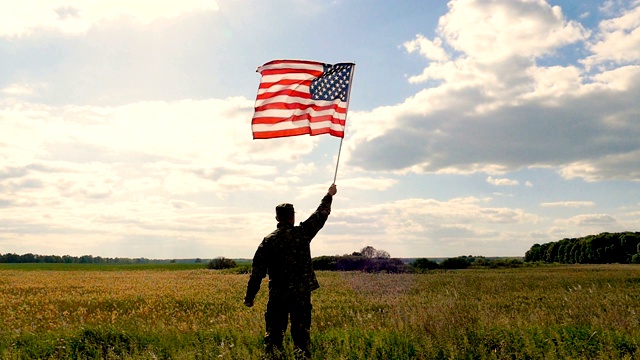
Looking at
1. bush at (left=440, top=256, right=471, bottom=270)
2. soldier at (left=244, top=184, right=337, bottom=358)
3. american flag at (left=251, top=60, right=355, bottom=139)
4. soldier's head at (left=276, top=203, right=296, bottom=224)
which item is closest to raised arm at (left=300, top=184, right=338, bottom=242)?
soldier at (left=244, top=184, right=337, bottom=358)

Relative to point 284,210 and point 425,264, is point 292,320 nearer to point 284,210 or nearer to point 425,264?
point 284,210

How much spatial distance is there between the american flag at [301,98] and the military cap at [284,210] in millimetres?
2396

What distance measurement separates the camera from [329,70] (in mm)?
9938

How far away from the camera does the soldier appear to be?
7320 mm

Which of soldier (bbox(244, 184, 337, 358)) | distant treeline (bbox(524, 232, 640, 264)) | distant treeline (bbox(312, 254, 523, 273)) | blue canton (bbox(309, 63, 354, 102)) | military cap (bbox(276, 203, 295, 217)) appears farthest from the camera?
distant treeline (bbox(524, 232, 640, 264))

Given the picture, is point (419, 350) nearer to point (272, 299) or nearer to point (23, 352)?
point (272, 299)

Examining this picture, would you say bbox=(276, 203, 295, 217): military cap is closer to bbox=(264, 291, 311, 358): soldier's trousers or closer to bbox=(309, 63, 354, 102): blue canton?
bbox=(264, 291, 311, 358): soldier's trousers

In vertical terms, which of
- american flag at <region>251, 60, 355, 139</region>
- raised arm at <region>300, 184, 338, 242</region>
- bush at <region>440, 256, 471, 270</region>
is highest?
american flag at <region>251, 60, 355, 139</region>

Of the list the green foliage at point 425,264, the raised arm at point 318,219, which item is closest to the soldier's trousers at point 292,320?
the raised arm at point 318,219

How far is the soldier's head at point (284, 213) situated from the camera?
744 cm

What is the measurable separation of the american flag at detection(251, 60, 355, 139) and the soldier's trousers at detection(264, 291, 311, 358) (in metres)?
3.40

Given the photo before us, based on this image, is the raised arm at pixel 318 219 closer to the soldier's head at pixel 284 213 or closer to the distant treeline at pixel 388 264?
the soldier's head at pixel 284 213

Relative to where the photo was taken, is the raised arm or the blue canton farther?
the blue canton

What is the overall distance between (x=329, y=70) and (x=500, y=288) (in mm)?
17115
